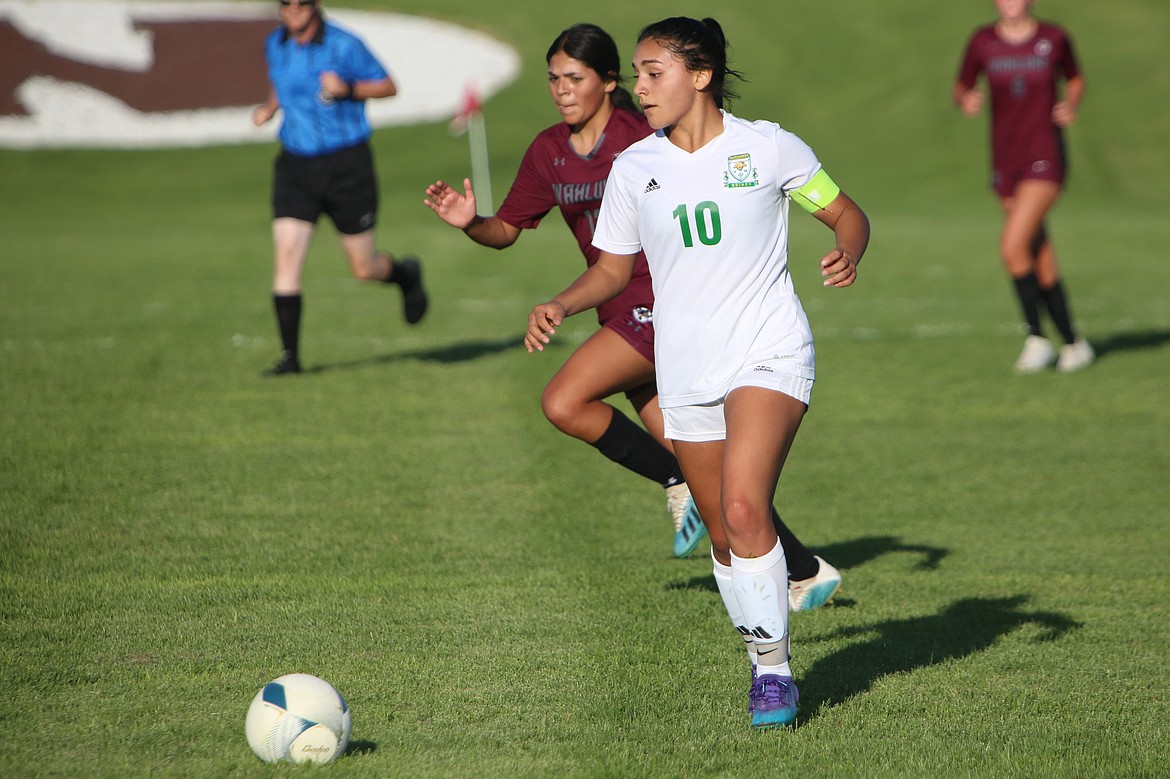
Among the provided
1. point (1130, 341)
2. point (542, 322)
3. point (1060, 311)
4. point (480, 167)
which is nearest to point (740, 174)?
point (542, 322)

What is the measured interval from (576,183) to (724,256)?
5.60 feet

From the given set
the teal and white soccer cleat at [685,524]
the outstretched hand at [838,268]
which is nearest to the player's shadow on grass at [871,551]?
the teal and white soccer cleat at [685,524]

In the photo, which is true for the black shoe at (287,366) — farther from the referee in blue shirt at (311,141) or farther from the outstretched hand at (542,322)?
the outstretched hand at (542,322)

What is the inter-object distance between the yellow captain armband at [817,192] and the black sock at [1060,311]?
741cm

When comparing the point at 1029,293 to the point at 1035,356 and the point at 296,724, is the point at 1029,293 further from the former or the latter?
the point at 296,724

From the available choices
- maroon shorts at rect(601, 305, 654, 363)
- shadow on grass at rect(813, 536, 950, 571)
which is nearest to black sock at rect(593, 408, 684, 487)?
maroon shorts at rect(601, 305, 654, 363)

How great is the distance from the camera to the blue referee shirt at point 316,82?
10461 millimetres

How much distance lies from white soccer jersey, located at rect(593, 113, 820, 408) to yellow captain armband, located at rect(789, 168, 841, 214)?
0.08ft

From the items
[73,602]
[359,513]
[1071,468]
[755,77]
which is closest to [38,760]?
[73,602]

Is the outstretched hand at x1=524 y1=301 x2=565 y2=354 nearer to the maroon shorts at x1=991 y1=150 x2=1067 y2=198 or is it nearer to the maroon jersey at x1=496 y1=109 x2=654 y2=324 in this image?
the maroon jersey at x1=496 y1=109 x2=654 y2=324

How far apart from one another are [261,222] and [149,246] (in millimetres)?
5942

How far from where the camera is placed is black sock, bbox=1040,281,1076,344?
37.5ft

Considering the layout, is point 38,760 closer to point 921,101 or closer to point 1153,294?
point 1153,294

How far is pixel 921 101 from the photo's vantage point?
36719 mm
